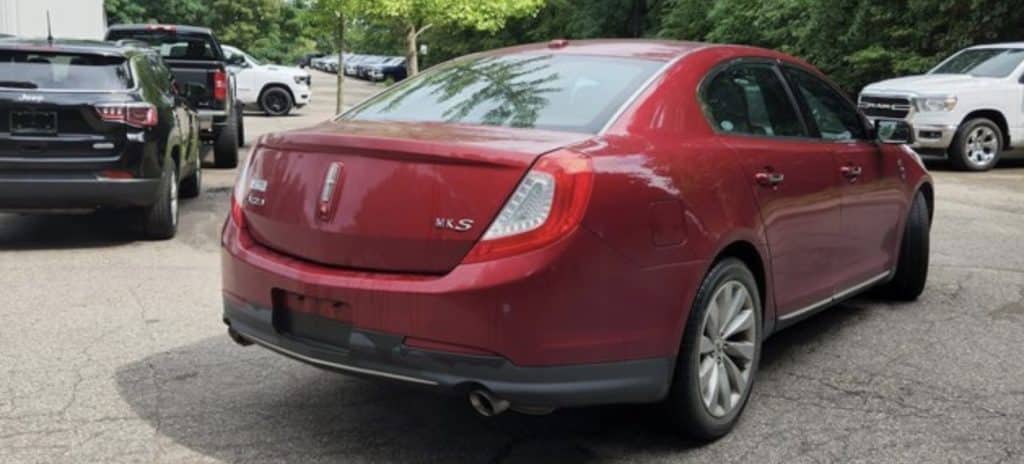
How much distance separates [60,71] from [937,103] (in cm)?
1064

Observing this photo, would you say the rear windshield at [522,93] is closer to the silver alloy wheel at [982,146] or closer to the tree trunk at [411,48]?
the silver alloy wheel at [982,146]

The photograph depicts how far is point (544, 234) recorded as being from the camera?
317cm

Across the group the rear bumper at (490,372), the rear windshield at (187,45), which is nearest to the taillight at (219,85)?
the rear windshield at (187,45)

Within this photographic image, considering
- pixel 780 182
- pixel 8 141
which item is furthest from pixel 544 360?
pixel 8 141

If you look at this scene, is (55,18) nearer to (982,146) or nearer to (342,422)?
(982,146)

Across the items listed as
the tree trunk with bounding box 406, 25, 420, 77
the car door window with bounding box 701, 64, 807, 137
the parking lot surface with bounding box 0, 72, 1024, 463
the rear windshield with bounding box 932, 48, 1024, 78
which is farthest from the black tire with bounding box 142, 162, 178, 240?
the rear windshield with bounding box 932, 48, 1024, 78

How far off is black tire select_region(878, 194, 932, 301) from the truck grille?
7927 millimetres

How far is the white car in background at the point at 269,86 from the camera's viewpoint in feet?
78.2

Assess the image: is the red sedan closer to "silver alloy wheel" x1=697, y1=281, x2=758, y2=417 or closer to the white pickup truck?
Answer: "silver alloy wheel" x1=697, y1=281, x2=758, y2=417

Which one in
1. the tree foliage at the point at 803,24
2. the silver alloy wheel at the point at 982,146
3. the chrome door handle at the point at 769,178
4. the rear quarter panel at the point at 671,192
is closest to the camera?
the rear quarter panel at the point at 671,192

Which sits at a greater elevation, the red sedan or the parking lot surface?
the red sedan

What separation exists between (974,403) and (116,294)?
4761 millimetres

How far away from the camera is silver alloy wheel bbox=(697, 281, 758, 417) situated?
149 inches

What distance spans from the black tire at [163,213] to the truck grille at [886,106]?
9093 millimetres
